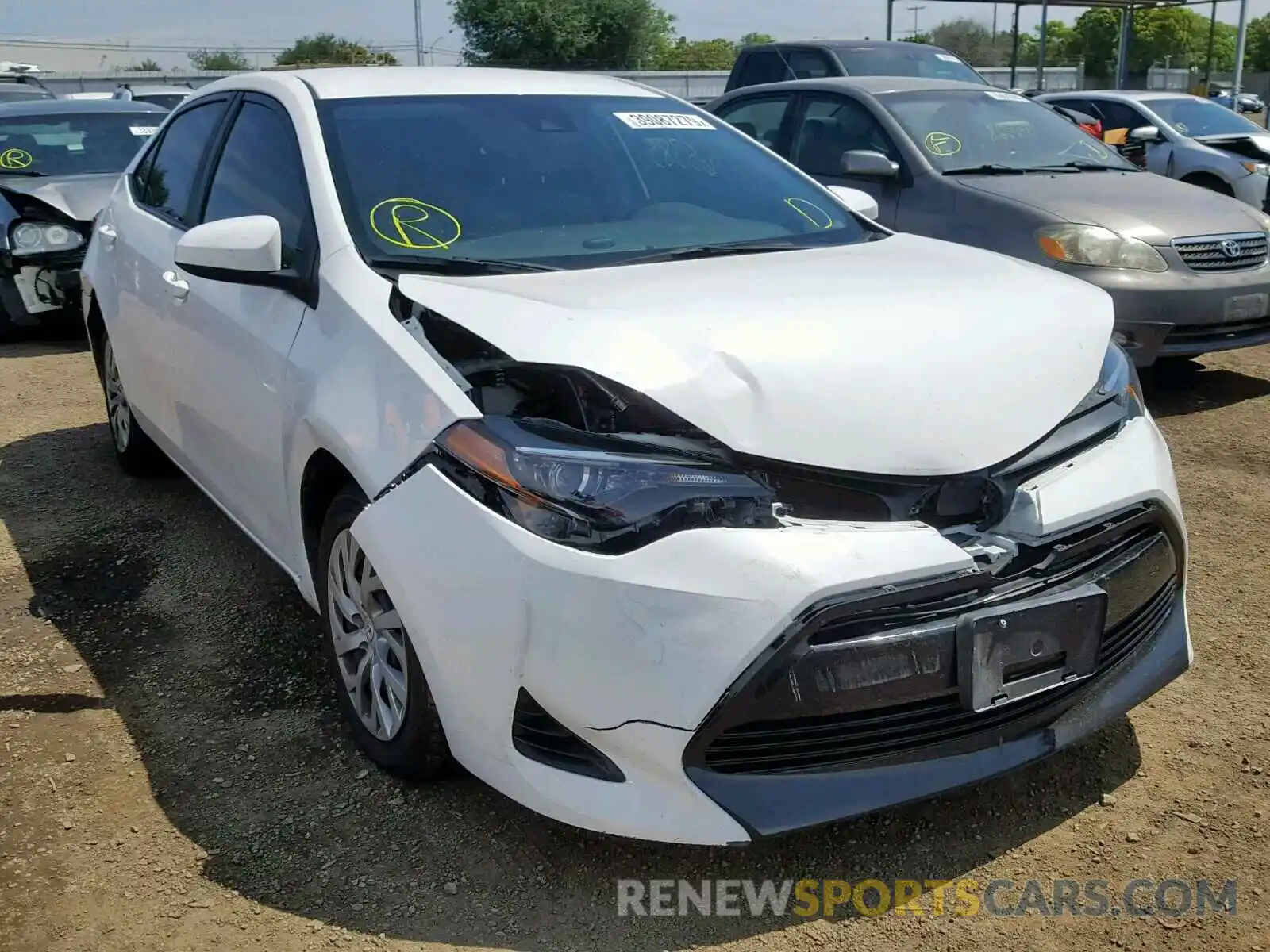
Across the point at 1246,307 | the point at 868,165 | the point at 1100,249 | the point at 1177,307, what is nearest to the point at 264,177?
the point at 868,165

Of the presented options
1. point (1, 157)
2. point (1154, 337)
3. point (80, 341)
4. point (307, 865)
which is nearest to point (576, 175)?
point (307, 865)

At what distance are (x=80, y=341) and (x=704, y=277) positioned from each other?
6841mm

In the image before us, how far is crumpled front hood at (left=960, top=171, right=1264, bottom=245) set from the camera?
230 inches

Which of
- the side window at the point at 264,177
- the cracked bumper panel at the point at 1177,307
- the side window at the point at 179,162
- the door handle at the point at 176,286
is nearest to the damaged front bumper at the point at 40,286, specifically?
the side window at the point at 179,162

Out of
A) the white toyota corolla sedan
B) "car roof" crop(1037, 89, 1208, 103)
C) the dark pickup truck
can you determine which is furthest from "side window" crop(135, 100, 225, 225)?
"car roof" crop(1037, 89, 1208, 103)

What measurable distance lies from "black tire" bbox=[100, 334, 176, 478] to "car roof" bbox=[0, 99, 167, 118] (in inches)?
195

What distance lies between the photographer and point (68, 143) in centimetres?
880

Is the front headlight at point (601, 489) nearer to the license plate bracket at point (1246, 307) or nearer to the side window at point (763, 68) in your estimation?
the license plate bracket at point (1246, 307)

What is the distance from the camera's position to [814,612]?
2.07 meters

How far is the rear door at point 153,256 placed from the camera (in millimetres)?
3934

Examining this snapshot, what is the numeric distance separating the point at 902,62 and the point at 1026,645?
9.59 m

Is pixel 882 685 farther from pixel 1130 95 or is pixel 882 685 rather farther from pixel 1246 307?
pixel 1130 95

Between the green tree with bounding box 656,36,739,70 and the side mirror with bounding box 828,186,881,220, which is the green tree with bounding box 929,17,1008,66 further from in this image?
the side mirror with bounding box 828,186,881,220

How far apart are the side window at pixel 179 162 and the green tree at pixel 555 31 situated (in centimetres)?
4969
